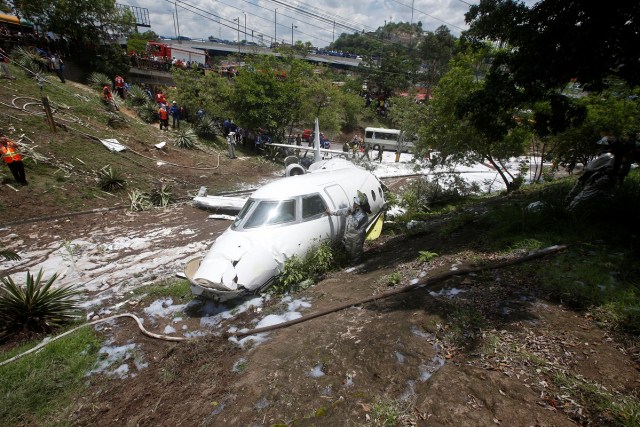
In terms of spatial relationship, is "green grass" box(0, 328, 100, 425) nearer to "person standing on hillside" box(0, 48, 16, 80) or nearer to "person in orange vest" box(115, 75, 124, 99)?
"person standing on hillside" box(0, 48, 16, 80)

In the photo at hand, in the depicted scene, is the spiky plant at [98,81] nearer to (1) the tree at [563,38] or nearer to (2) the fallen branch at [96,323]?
(2) the fallen branch at [96,323]

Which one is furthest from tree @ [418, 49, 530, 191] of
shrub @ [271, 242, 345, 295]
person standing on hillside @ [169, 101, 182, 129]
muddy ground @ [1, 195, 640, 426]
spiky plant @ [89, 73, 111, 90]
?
spiky plant @ [89, 73, 111, 90]

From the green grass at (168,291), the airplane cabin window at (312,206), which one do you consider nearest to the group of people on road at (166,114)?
the green grass at (168,291)

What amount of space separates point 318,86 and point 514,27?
25713mm

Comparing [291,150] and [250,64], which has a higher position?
[250,64]

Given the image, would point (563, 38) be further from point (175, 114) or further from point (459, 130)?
point (175, 114)

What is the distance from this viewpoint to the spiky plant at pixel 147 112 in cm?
2417

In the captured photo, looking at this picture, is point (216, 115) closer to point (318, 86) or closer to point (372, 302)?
point (318, 86)

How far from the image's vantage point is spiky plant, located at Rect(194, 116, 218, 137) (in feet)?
82.6

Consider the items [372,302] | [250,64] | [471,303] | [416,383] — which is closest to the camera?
[416,383]

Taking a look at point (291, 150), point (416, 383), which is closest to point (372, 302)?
point (416, 383)

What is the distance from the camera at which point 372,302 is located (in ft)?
19.7

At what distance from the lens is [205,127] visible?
25266mm

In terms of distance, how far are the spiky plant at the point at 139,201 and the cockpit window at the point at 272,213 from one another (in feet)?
28.5
